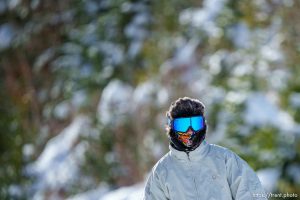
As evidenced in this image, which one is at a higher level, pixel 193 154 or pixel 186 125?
pixel 186 125

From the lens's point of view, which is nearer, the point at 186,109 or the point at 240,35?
the point at 186,109

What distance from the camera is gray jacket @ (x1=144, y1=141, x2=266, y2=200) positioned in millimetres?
3482

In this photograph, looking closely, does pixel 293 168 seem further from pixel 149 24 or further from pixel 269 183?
pixel 149 24

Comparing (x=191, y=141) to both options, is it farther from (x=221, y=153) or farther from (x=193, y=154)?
(x=221, y=153)

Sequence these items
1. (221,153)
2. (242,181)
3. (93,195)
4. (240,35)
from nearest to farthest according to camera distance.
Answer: (242,181) → (221,153) → (240,35) → (93,195)

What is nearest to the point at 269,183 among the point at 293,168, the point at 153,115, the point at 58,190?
the point at 293,168

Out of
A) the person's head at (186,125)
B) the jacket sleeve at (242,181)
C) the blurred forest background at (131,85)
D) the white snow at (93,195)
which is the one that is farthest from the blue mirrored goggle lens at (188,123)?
the white snow at (93,195)

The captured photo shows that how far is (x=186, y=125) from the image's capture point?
3477 mm

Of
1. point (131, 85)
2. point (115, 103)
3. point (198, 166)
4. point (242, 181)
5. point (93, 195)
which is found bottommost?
point (93, 195)

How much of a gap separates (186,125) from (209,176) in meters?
0.33

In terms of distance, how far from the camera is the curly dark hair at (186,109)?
3504mm

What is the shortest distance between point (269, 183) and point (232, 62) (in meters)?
5.35

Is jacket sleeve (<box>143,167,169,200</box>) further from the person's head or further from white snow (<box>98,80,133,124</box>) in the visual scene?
white snow (<box>98,80,133,124</box>)

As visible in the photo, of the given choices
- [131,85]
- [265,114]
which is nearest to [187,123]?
[265,114]
